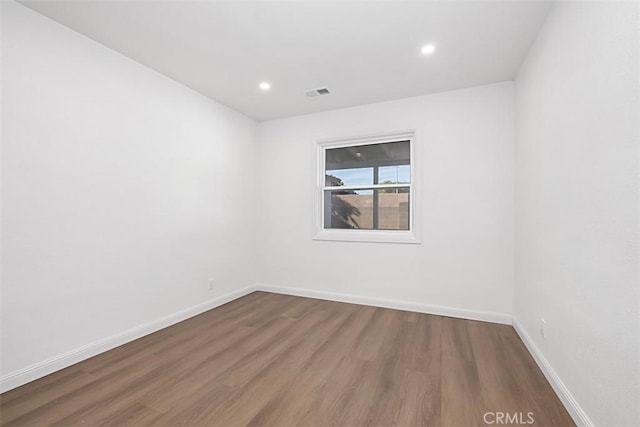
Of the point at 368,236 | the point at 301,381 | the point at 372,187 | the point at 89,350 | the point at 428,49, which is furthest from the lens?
the point at 372,187

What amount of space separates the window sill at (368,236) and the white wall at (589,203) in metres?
1.35

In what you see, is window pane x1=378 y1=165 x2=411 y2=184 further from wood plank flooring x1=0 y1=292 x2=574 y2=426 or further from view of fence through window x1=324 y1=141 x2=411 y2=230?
wood plank flooring x1=0 y1=292 x2=574 y2=426

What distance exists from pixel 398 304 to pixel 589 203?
2.30 meters

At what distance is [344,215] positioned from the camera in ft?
12.9

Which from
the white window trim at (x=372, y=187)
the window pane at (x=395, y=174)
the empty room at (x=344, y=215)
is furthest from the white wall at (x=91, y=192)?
the window pane at (x=395, y=174)

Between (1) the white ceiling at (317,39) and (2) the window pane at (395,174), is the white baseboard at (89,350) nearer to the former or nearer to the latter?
(1) the white ceiling at (317,39)

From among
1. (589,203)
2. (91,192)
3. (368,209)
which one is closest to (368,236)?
(368,209)

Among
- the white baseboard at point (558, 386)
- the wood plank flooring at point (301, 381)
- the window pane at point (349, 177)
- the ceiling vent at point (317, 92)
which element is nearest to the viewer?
the white baseboard at point (558, 386)

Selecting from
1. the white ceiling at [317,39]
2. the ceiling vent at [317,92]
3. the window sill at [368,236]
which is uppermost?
the ceiling vent at [317,92]

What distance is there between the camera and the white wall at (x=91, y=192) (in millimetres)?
1852

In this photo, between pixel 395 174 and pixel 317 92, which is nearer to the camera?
pixel 317 92

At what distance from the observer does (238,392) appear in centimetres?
180

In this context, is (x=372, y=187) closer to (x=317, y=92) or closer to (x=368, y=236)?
(x=368, y=236)

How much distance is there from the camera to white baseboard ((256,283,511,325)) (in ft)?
9.71
